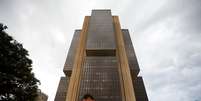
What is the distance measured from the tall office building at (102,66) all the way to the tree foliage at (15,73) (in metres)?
39.0

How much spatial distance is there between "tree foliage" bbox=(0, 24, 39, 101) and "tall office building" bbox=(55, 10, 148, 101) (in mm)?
38991

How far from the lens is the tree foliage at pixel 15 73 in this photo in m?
12.8

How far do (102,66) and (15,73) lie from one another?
5519 centimetres

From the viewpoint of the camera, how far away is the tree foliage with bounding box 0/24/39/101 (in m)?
12.8

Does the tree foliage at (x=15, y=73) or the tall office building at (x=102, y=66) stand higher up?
the tall office building at (x=102, y=66)

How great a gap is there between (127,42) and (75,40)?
3654cm

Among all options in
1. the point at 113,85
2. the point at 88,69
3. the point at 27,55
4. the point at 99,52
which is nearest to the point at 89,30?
the point at 99,52

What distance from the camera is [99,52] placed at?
7906 cm

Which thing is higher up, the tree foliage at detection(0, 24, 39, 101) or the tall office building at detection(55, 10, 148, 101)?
the tall office building at detection(55, 10, 148, 101)

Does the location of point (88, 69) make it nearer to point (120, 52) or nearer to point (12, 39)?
point (120, 52)

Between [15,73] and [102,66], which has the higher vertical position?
[102,66]

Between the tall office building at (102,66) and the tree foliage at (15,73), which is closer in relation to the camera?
the tree foliage at (15,73)

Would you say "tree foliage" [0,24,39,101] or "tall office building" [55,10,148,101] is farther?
"tall office building" [55,10,148,101]

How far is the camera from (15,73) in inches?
543
